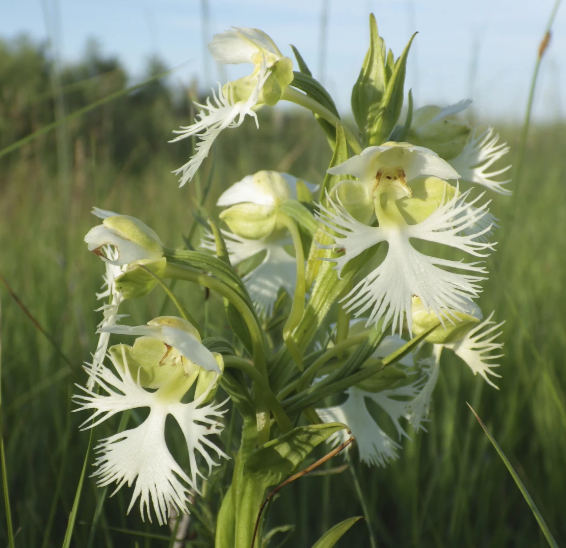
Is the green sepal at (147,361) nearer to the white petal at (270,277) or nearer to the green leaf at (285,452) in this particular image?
the green leaf at (285,452)

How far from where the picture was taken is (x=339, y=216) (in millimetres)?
879

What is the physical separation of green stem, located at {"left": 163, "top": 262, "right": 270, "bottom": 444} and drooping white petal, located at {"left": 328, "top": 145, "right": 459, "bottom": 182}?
0.78ft

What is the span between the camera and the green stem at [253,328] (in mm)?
888

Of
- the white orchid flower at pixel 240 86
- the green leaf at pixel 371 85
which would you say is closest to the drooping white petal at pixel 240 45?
the white orchid flower at pixel 240 86

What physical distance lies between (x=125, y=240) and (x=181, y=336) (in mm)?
175

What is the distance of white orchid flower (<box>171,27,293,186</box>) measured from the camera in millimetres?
924

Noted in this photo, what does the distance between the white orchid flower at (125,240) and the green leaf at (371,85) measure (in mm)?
387

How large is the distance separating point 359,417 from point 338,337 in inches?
9.8

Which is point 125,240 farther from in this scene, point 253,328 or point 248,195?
point 248,195

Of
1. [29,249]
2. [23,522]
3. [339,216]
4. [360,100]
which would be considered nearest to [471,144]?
[360,100]

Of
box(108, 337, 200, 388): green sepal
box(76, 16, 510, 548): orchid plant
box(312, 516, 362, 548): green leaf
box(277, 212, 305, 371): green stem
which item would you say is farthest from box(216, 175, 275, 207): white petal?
box(312, 516, 362, 548): green leaf

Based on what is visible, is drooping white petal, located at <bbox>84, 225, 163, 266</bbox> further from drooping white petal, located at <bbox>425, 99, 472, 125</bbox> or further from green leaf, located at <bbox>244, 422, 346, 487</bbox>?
drooping white petal, located at <bbox>425, 99, 472, 125</bbox>

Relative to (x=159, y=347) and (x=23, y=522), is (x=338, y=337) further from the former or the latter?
(x=23, y=522)

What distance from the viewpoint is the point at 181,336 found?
774mm
